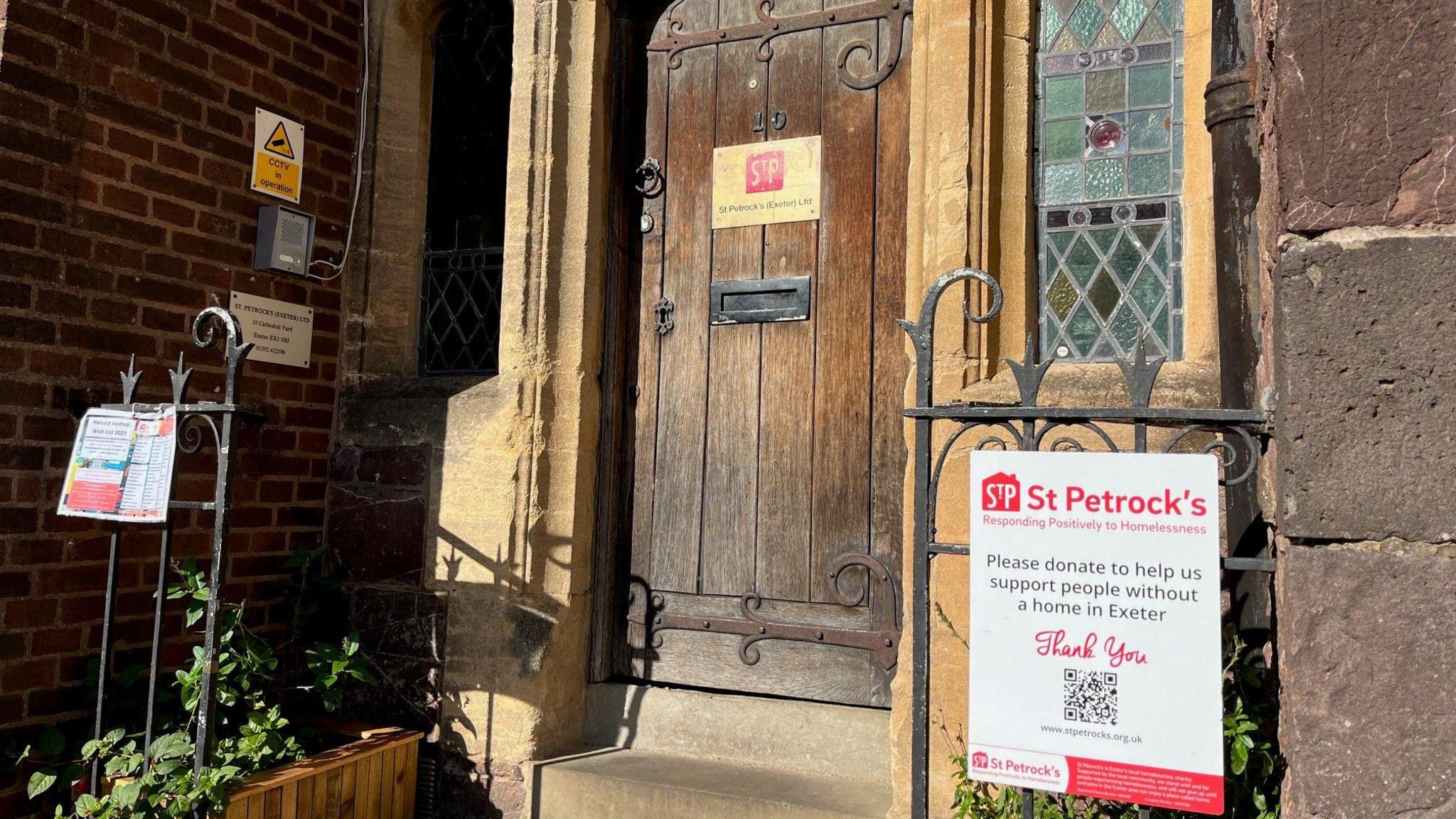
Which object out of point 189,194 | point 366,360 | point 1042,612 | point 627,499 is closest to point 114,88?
point 189,194

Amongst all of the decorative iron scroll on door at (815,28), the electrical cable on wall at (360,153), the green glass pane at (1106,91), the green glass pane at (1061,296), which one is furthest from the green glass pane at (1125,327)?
the electrical cable on wall at (360,153)

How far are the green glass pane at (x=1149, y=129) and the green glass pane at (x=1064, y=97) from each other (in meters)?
0.16

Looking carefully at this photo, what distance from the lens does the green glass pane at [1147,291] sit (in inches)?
122

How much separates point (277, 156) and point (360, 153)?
37cm

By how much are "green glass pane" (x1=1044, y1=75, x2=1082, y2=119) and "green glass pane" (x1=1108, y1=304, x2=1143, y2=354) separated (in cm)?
62

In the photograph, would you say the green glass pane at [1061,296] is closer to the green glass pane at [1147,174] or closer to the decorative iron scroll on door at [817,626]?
the green glass pane at [1147,174]

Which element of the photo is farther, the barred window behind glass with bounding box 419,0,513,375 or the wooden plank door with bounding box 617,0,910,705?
the barred window behind glass with bounding box 419,0,513,375

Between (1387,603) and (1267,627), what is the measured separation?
0.71 metres

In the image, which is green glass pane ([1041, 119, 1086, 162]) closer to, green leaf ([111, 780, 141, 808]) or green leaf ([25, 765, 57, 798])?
green leaf ([111, 780, 141, 808])

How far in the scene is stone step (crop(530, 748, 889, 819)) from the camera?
316 centimetres

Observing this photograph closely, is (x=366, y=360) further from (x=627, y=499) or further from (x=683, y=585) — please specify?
(x=683, y=585)

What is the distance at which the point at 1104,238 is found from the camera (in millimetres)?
3180

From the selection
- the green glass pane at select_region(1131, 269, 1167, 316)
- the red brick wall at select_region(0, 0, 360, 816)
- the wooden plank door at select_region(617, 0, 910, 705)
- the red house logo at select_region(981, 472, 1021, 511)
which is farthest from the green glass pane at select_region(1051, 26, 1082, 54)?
the red brick wall at select_region(0, 0, 360, 816)

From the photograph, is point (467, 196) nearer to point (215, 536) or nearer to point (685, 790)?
point (215, 536)
